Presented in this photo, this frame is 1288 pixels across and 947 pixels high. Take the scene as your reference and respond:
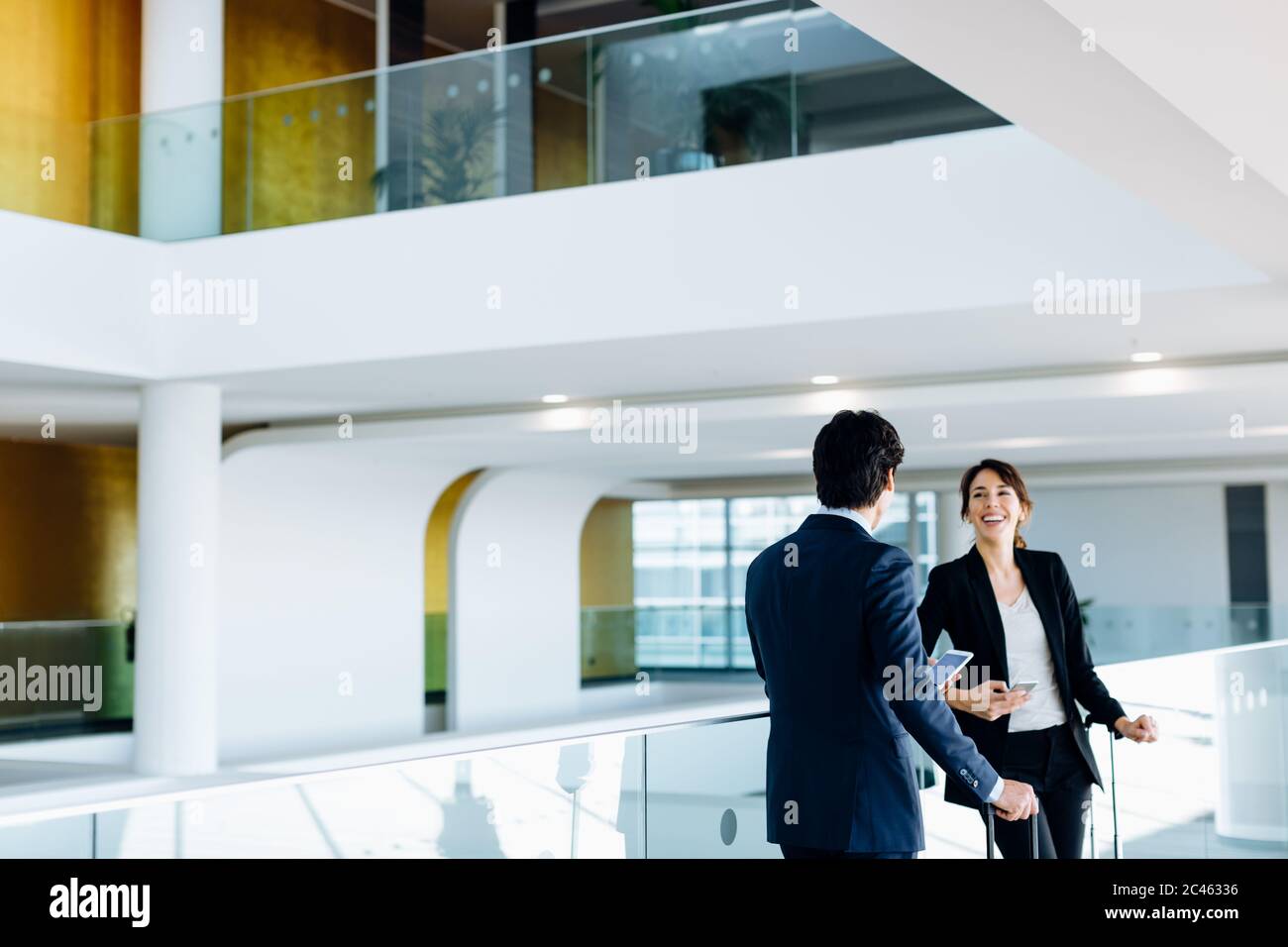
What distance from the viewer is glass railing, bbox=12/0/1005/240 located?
7672mm

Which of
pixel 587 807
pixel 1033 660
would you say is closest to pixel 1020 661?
pixel 1033 660

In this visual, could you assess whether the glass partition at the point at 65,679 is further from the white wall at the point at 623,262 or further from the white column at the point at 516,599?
the white column at the point at 516,599

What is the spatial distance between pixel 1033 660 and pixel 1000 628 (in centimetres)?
11

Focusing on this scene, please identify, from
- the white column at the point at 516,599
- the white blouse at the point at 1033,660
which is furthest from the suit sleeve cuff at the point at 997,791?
the white column at the point at 516,599

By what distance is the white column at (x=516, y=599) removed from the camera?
1565 cm

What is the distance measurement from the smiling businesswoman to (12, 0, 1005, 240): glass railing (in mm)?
4209

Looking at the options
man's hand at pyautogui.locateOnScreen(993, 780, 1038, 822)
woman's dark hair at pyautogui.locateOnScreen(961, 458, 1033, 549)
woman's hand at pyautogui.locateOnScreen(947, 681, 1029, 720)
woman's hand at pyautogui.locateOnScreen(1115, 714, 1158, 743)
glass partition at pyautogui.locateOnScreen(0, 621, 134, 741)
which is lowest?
glass partition at pyautogui.locateOnScreen(0, 621, 134, 741)

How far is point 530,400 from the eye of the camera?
11.2m

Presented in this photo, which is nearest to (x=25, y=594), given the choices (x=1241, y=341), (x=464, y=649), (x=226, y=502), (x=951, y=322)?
(x=226, y=502)

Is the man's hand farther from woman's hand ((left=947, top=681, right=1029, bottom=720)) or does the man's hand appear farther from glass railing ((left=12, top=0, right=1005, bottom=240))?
glass railing ((left=12, top=0, right=1005, bottom=240))

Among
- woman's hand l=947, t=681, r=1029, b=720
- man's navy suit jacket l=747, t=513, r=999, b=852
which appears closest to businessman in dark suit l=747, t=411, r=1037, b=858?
man's navy suit jacket l=747, t=513, r=999, b=852

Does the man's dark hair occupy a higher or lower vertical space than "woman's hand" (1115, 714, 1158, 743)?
higher
